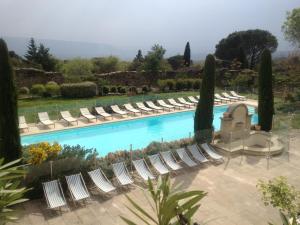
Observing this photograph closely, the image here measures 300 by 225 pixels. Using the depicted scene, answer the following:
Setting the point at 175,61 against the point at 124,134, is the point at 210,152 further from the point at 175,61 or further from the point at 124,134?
the point at 175,61

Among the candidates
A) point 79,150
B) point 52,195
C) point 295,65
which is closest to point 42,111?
point 79,150

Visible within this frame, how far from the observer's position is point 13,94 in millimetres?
8961

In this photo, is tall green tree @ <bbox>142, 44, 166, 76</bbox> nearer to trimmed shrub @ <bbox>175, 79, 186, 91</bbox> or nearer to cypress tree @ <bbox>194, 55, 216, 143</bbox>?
trimmed shrub @ <bbox>175, 79, 186, 91</bbox>

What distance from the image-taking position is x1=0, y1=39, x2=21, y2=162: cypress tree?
8.74 meters

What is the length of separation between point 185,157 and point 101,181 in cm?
375

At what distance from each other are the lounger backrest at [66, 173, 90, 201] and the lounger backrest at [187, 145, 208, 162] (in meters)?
4.80

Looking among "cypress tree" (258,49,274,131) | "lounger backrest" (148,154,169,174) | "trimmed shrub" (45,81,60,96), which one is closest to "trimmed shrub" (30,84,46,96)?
"trimmed shrub" (45,81,60,96)

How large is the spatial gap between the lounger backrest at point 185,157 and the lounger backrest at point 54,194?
15.9ft

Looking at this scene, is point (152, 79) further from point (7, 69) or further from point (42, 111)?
point (7, 69)

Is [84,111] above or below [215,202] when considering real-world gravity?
above

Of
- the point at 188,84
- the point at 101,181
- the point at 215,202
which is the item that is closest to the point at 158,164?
the point at 101,181

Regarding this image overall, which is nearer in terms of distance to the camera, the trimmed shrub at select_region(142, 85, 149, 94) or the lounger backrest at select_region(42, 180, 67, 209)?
the lounger backrest at select_region(42, 180, 67, 209)

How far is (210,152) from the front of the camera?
12.3 metres

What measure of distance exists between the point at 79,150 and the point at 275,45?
54.4 meters
